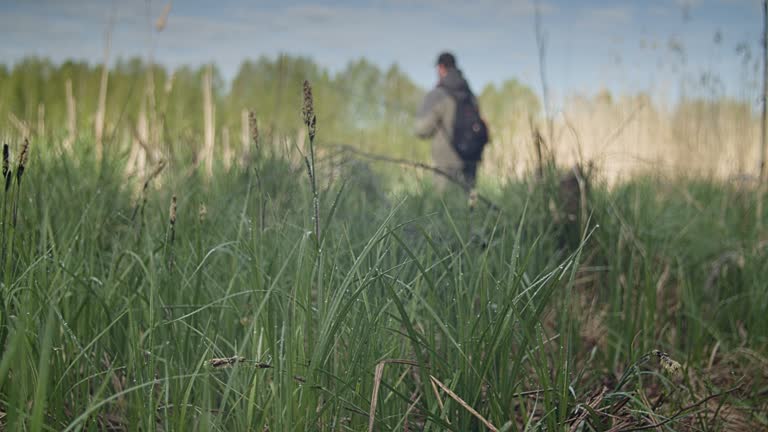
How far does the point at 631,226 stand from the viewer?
81.3 inches

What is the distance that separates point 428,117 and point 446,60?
25.1 inches

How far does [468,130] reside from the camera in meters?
5.62

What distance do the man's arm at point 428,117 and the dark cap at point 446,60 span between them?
36 cm

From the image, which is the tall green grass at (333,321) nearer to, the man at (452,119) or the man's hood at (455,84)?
the man at (452,119)

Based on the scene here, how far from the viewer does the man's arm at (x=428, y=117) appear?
5.25m

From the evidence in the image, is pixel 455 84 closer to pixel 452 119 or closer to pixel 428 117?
pixel 452 119

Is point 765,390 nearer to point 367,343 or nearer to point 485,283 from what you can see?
point 485,283

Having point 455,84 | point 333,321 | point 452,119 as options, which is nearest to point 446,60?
point 455,84

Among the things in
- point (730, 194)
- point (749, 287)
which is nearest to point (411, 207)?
point (749, 287)

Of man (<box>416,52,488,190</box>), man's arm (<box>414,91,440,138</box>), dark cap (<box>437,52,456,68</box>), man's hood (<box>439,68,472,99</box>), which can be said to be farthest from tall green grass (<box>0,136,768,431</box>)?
dark cap (<box>437,52,456,68</box>)

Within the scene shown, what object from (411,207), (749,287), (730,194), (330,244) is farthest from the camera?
(730,194)

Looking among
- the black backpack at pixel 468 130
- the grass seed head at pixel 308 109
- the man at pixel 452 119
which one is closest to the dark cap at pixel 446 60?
the man at pixel 452 119

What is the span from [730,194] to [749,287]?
1.46 m

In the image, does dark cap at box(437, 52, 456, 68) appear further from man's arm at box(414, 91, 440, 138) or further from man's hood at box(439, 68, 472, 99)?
man's arm at box(414, 91, 440, 138)
